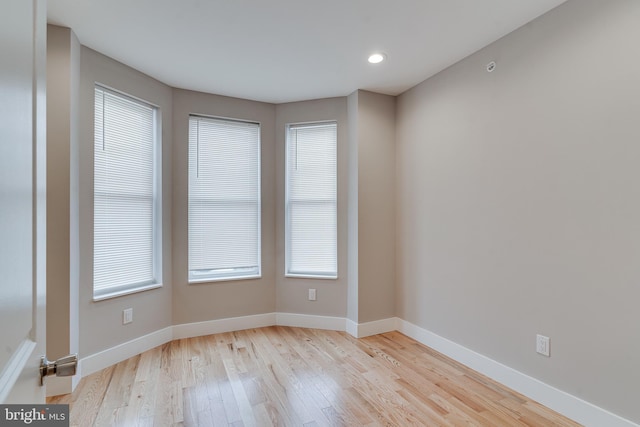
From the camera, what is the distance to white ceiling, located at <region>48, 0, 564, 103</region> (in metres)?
1.98

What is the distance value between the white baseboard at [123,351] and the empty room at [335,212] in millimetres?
15

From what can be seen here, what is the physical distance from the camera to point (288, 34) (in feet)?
7.43

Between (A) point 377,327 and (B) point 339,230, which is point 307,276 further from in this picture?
(A) point 377,327

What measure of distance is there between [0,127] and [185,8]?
6.33 ft

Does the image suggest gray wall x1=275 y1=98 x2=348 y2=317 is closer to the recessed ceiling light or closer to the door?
the recessed ceiling light

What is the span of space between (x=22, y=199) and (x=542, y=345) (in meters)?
2.68

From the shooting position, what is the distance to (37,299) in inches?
28.2

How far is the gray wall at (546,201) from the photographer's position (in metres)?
1.72

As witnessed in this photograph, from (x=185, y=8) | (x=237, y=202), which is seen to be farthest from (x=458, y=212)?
(x=185, y=8)

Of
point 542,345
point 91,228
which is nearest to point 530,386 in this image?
point 542,345

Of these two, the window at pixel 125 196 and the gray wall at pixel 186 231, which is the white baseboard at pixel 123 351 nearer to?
the gray wall at pixel 186 231

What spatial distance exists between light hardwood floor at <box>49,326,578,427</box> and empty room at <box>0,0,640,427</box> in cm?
2

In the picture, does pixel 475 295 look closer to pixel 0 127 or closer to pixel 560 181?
pixel 560 181

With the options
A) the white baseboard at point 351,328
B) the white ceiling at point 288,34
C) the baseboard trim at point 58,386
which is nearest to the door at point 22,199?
the white ceiling at point 288,34
